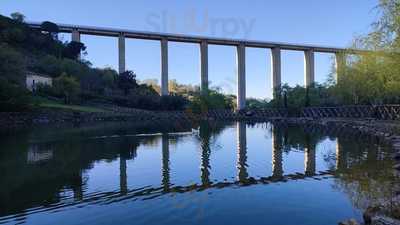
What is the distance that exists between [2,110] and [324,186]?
48604 millimetres

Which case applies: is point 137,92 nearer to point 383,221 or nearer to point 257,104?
point 257,104

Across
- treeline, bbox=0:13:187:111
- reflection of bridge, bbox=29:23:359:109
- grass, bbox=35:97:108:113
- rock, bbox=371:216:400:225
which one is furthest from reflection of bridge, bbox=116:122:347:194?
reflection of bridge, bbox=29:23:359:109

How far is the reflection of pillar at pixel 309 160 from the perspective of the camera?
1503 centimetres

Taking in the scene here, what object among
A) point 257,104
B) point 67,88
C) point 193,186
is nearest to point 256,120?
Answer: point 67,88

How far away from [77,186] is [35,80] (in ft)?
228

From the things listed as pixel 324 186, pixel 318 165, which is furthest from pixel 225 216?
pixel 318 165

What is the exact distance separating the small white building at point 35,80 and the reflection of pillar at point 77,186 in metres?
63.3

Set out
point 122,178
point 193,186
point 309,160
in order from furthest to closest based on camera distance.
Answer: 1. point 309,160
2. point 122,178
3. point 193,186

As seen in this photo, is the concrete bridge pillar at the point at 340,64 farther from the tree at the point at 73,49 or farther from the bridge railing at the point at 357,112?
the tree at the point at 73,49

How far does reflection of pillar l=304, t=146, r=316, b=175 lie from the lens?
15.0 m

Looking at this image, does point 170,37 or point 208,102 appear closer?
point 208,102

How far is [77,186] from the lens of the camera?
1248 cm

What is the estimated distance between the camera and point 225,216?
9.21m

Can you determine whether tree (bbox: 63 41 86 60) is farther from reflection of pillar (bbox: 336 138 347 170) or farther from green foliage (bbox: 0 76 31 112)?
reflection of pillar (bbox: 336 138 347 170)
